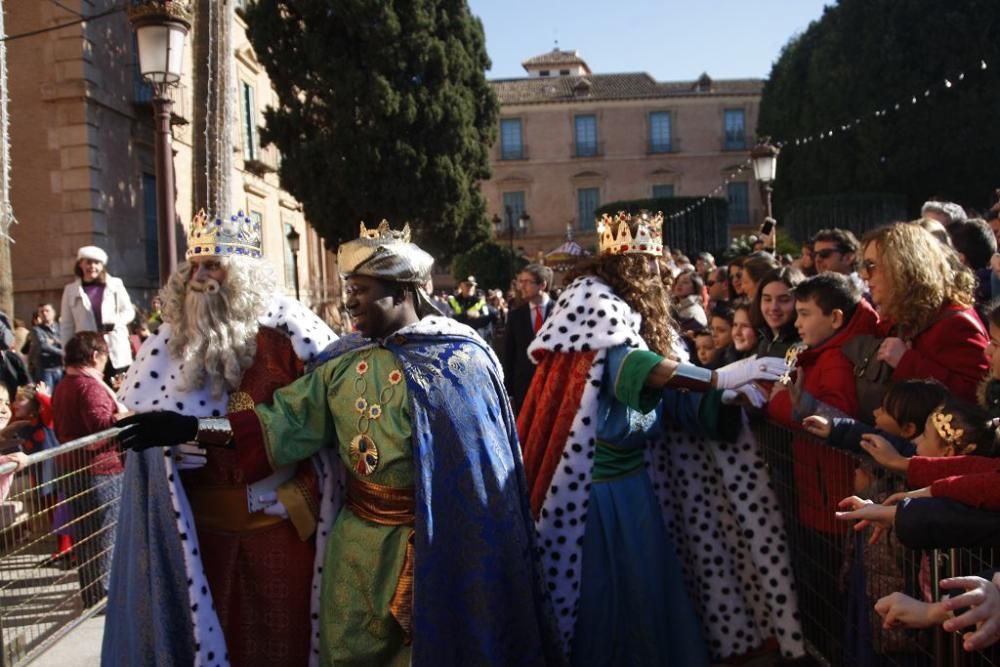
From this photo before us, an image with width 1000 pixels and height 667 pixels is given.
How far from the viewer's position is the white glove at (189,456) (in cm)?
367

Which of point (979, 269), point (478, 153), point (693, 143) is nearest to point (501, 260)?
point (478, 153)

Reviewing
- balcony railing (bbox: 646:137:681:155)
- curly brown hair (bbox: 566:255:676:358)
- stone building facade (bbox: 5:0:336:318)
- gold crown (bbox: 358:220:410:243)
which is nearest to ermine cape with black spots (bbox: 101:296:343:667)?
gold crown (bbox: 358:220:410:243)

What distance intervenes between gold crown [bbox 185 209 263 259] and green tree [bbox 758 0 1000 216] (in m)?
29.6

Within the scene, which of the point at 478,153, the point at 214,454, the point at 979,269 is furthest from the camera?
the point at 478,153

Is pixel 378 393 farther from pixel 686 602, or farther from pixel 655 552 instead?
pixel 686 602

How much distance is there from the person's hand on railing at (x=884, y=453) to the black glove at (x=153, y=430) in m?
2.24

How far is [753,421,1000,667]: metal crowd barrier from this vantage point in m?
2.90

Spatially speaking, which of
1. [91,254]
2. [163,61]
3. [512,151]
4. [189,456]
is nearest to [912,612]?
[189,456]

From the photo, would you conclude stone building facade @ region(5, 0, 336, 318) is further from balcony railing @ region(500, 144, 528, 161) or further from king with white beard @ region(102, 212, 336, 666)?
balcony railing @ region(500, 144, 528, 161)

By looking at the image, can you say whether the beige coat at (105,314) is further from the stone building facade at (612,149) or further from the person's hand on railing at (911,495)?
the stone building facade at (612,149)

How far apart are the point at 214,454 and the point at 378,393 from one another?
0.78m

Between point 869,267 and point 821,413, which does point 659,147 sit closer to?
point 869,267

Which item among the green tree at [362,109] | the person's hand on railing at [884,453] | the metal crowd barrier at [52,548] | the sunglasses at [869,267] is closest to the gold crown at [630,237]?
the sunglasses at [869,267]

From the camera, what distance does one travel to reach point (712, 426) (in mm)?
4043
